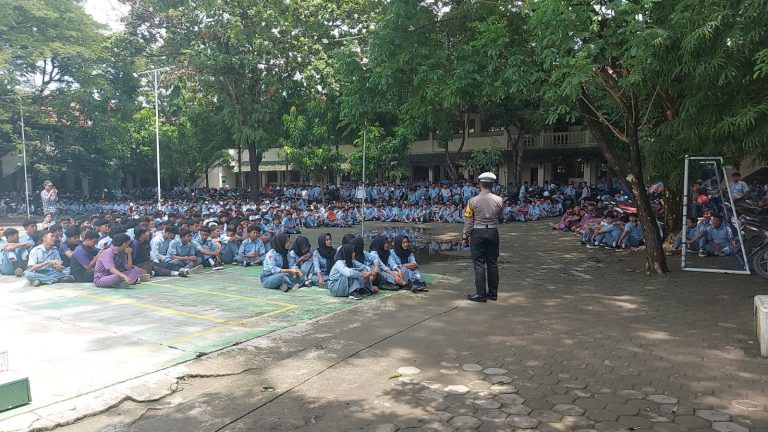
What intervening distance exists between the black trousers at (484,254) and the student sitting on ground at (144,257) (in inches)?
238

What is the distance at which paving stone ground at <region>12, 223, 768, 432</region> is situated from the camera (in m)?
4.22

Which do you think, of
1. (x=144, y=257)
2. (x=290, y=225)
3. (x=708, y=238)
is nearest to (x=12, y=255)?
(x=144, y=257)

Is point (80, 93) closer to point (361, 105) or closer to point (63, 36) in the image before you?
point (63, 36)

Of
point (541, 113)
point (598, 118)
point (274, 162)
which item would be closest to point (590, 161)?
point (541, 113)

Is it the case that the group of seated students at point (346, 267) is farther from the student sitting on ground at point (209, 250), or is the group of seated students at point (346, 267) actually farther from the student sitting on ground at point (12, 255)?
the student sitting on ground at point (12, 255)

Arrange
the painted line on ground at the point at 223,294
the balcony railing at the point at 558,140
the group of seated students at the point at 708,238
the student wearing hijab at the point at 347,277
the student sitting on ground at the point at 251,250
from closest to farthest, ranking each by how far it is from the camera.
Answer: the painted line on ground at the point at 223,294 → the student wearing hijab at the point at 347,277 → the student sitting on ground at the point at 251,250 → the group of seated students at the point at 708,238 → the balcony railing at the point at 558,140

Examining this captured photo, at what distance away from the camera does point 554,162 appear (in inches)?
1196

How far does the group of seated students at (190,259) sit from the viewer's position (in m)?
9.06

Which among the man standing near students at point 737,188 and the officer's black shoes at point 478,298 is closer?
the officer's black shoes at point 478,298

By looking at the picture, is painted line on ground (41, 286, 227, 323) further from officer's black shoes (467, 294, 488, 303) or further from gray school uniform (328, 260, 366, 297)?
officer's black shoes (467, 294, 488, 303)

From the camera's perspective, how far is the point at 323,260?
9695 millimetres

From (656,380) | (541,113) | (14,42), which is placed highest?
(14,42)

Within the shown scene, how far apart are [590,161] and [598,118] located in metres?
19.4

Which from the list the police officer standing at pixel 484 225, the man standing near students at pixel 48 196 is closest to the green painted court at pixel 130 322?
the police officer standing at pixel 484 225
